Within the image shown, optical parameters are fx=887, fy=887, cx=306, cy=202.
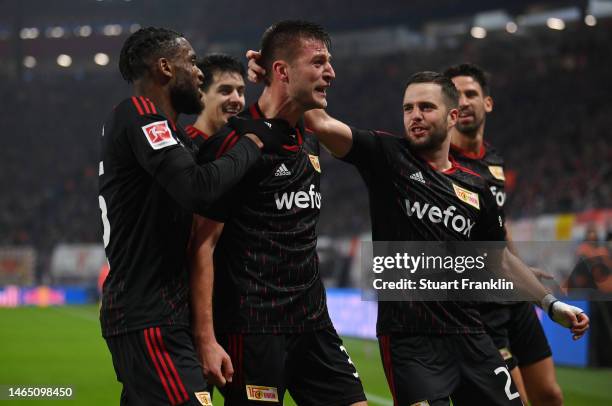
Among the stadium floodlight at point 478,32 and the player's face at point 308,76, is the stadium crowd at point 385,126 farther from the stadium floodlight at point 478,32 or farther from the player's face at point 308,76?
the player's face at point 308,76

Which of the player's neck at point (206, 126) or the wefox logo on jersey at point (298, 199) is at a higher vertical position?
the player's neck at point (206, 126)

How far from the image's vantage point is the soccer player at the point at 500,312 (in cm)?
577

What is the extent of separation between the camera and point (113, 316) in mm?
3545

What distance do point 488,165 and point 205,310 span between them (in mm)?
3115

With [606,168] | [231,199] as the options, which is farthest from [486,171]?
[606,168]

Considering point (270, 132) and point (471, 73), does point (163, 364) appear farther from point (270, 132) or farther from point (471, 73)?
point (471, 73)

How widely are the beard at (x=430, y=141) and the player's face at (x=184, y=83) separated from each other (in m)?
1.43

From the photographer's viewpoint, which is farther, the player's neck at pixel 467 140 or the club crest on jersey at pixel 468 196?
the player's neck at pixel 467 140

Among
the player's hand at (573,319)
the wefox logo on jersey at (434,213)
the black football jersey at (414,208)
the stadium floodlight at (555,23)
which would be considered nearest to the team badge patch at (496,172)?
the black football jersey at (414,208)

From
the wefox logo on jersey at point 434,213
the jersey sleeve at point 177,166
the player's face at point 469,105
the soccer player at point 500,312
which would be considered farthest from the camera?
the player's face at point 469,105

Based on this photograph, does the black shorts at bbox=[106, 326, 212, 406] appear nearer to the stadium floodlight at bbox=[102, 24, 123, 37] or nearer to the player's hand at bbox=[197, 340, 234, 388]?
the player's hand at bbox=[197, 340, 234, 388]

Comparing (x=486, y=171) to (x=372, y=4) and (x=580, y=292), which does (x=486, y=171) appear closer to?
(x=580, y=292)

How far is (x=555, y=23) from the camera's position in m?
36.1

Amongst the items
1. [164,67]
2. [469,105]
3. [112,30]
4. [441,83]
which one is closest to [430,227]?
[441,83]
